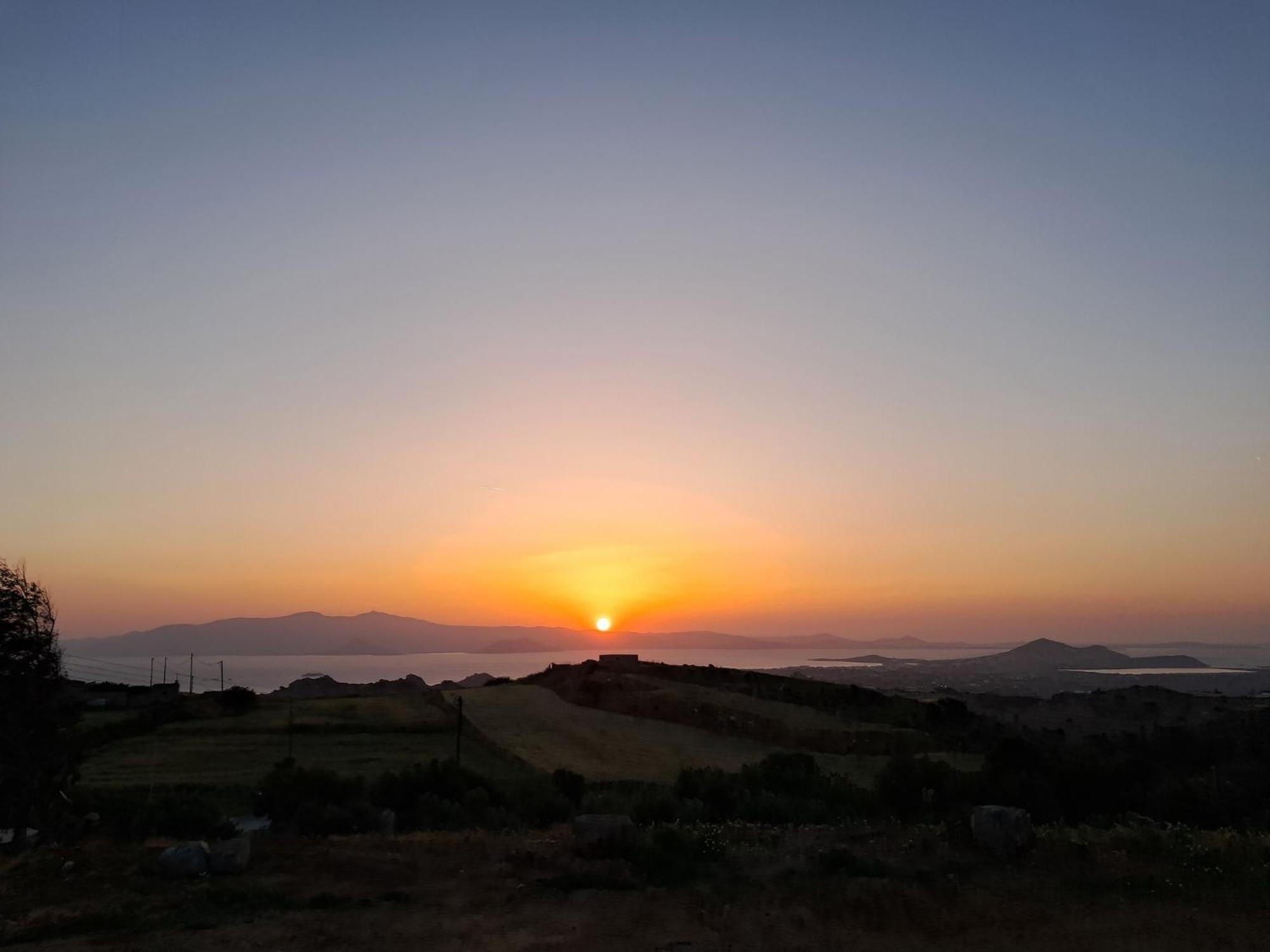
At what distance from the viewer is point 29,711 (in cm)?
1686

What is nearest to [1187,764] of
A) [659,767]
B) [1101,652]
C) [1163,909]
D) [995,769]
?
[995,769]

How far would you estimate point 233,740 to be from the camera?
3931 cm

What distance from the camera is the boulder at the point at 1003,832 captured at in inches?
547

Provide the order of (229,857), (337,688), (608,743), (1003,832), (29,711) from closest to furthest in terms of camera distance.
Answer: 1. (229,857)
2. (1003,832)
3. (29,711)
4. (608,743)
5. (337,688)

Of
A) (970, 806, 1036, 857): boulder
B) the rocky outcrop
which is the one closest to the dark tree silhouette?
(970, 806, 1036, 857): boulder

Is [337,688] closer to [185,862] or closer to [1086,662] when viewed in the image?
[185,862]

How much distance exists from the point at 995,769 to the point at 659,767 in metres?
14.5

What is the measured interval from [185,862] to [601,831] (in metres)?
6.35

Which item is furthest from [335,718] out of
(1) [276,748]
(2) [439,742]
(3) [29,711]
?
(3) [29,711]

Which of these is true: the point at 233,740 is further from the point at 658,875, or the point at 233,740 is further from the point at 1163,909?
the point at 1163,909

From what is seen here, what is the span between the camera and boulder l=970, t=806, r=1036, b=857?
13898 millimetres

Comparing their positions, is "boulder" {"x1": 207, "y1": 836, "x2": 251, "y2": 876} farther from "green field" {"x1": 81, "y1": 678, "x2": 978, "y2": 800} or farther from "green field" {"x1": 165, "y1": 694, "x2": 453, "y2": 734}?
"green field" {"x1": 165, "y1": 694, "x2": 453, "y2": 734}

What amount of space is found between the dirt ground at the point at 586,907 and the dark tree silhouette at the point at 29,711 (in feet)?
8.20

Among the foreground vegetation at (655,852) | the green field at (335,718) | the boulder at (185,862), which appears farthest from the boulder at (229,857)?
the green field at (335,718)
